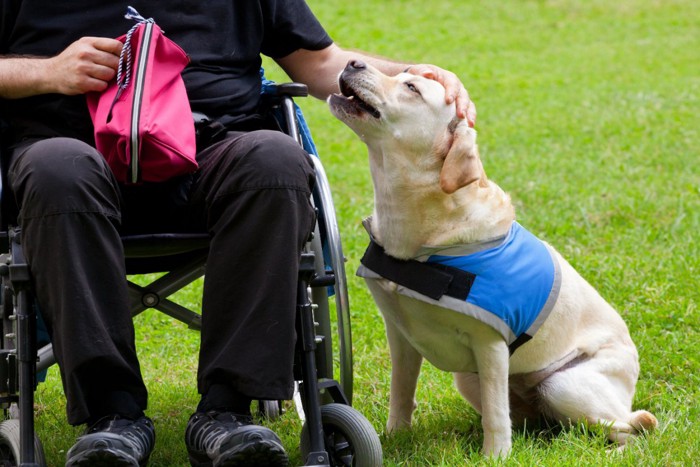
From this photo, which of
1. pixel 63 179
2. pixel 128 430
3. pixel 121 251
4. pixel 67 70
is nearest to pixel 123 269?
pixel 121 251

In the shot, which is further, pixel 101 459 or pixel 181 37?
pixel 181 37

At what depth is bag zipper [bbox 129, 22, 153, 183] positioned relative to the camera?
8.64 ft

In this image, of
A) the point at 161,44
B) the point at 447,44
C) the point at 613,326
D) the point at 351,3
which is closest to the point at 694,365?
the point at 613,326

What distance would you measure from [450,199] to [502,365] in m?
0.52

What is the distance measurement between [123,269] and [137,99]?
18.1 inches

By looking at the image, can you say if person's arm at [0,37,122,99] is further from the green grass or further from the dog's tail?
the dog's tail

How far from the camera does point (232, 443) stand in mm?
2418

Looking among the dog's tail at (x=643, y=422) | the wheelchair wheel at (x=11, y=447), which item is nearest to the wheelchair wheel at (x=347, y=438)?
the wheelchair wheel at (x=11, y=447)

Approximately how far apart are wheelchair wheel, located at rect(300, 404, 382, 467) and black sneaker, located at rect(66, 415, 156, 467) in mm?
435

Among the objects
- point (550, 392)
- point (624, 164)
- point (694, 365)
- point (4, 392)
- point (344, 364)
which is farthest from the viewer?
point (624, 164)

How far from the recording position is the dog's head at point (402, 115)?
3037 mm

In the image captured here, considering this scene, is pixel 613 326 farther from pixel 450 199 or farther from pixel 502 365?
pixel 450 199

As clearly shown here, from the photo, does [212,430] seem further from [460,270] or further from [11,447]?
[460,270]

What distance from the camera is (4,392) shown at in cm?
267
